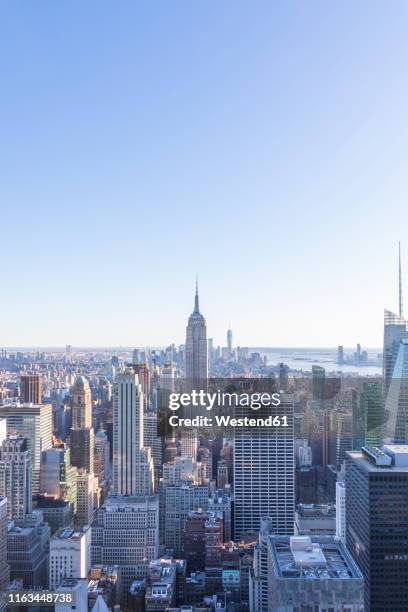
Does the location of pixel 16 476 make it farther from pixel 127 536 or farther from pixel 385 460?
pixel 385 460

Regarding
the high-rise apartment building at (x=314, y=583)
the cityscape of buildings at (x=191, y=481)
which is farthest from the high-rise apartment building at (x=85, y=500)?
the high-rise apartment building at (x=314, y=583)

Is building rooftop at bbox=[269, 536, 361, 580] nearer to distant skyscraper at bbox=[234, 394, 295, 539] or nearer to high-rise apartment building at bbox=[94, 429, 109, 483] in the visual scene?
distant skyscraper at bbox=[234, 394, 295, 539]

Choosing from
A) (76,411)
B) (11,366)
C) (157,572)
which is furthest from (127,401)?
(157,572)

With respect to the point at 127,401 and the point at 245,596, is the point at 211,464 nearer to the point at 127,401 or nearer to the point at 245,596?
the point at 127,401

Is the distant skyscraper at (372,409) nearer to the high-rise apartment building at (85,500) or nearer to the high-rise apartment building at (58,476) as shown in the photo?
the high-rise apartment building at (85,500)

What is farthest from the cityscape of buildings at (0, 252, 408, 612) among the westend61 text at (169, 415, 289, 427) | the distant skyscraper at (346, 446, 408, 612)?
the westend61 text at (169, 415, 289, 427)

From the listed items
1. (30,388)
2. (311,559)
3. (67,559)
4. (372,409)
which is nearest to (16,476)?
(30,388)
